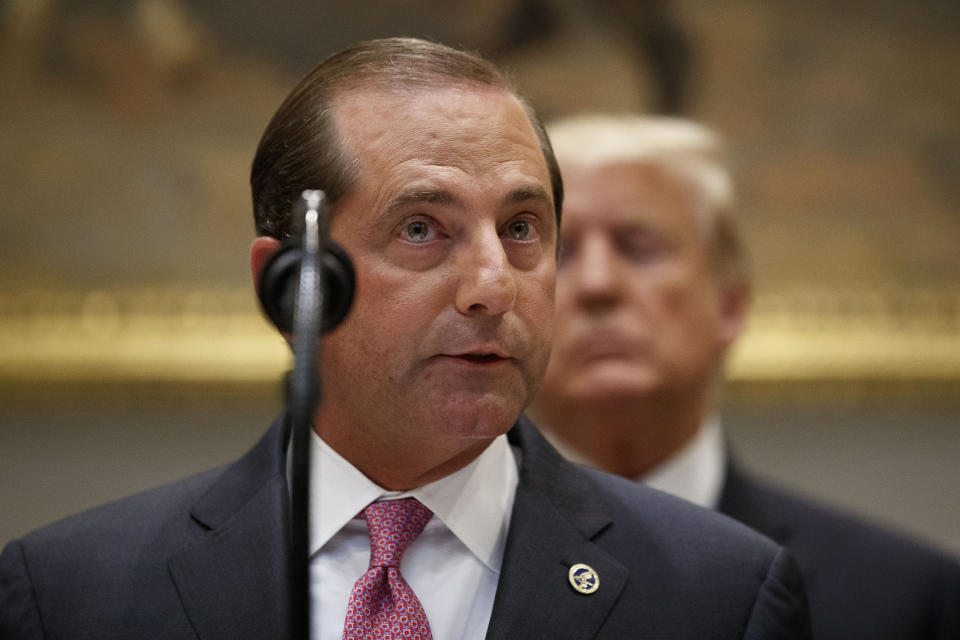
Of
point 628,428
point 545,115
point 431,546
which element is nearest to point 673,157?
point 628,428

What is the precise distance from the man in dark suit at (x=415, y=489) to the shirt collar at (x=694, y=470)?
1.35m

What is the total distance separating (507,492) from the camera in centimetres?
→ 254

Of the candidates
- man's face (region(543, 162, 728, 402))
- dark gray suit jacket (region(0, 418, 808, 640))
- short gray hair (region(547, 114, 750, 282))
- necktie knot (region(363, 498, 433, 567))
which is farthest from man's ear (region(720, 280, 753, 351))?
necktie knot (region(363, 498, 433, 567))

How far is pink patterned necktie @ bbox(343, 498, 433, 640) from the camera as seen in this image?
224 centimetres

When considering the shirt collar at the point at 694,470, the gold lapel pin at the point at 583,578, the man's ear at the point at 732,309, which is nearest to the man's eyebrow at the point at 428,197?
the gold lapel pin at the point at 583,578

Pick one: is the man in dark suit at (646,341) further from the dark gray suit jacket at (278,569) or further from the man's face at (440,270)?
the man's face at (440,270)

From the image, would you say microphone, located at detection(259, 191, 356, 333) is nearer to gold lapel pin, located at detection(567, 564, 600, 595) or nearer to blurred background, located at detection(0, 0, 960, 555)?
gold lapel pin, located at detection(567, 564, 600, 595)

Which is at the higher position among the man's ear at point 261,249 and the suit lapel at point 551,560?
the man's ear at point 261,249

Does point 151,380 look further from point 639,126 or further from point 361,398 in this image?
point 361,398

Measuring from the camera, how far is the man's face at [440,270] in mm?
2229

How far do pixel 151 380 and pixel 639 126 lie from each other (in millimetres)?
2303

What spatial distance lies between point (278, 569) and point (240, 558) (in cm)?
8

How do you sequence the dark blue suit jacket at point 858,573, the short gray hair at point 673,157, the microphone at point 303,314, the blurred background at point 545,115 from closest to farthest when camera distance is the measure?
the microphone at point 303,314 < the dark blue suit jacket at point 858,573 < the short gray hair at point 673,157 < the blurred background at point 545,115

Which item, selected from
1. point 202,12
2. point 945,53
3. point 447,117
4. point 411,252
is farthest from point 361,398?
point 945,53
